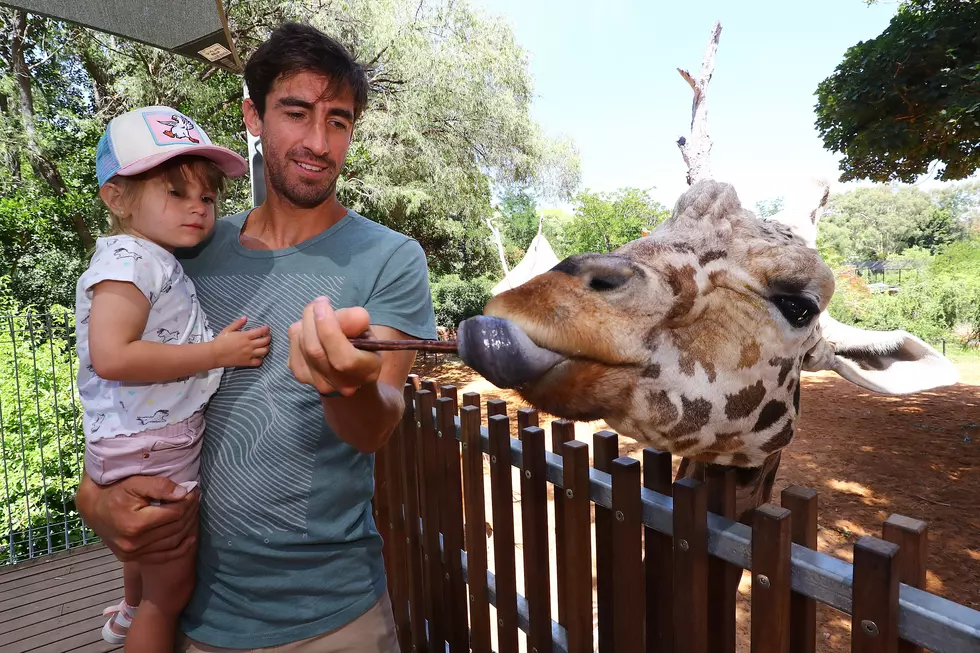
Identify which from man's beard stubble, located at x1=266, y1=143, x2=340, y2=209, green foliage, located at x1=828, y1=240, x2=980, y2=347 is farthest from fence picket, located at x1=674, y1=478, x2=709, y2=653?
green foliage, located at x1=828, y1=240, x2=980, y2=347

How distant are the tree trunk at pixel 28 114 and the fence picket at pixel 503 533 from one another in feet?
42.2

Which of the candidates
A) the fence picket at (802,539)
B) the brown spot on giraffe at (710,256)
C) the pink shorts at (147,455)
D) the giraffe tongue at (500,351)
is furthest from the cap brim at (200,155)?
the fence picket at (802,539)

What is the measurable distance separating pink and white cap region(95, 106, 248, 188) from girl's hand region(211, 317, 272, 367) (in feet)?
2.41

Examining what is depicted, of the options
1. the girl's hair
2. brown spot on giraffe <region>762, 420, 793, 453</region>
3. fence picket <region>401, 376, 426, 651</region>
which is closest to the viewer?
brown spot on giraffe <region>762, 420, 793, 453</region>

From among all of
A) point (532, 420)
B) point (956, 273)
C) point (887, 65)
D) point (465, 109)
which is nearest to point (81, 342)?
point (532, 420)

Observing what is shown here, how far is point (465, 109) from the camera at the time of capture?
42.7 ft

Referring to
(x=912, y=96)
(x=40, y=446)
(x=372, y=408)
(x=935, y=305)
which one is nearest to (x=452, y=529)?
(x=372, y=408)

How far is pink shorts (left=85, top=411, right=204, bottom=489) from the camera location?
1689 millimetres

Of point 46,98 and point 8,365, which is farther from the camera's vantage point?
point 46,98

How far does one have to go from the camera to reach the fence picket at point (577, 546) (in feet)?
8.14

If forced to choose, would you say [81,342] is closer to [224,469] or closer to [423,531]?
[224,469]

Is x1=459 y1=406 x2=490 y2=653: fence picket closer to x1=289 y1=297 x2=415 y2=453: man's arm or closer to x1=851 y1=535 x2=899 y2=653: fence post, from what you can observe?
x1=289 y1=297 x2=415 y2=453: man's arm

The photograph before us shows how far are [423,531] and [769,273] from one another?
3.01 meters

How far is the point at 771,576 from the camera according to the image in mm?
1632
